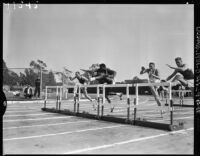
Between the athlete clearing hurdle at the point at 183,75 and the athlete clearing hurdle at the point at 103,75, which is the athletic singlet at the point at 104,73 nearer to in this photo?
the athlete clearing hurdle at the point at 103,75

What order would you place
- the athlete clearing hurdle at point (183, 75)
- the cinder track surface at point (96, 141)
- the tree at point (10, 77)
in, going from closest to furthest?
the cinder track surface at point (96, 141), the athlete clearing hurdle at point (183, 75), the tree at point (10, 77)

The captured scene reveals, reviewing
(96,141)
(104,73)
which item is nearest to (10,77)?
(104,73)

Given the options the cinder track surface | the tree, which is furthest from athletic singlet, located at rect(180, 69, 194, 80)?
the tree

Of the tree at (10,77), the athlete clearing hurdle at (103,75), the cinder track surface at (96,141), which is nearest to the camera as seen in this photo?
the cinder track surface at (96,141)

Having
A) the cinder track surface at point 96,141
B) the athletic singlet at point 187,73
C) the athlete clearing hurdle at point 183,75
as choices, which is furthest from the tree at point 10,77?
the athletic singlet at point 187,73

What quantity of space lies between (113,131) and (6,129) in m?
2.58

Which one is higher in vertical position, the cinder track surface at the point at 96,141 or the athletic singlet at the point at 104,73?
the athletic singlet at the point at 104,73

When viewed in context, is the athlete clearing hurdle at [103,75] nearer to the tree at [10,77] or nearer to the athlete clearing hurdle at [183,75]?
the athlete clearing hurdle at [183,75]

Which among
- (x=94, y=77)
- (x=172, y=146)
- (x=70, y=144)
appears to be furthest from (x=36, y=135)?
(x=94, y=77)

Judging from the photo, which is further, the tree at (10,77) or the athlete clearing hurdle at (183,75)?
the tree at (10,77)

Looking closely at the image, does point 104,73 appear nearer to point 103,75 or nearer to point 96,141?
point 103,75

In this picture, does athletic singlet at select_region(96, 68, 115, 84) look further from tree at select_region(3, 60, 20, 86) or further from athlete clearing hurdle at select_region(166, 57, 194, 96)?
tree at select_region(3, 60, 20, 86)

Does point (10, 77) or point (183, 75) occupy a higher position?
point (10, 77)

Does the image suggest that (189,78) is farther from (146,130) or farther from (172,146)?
(172,146)
